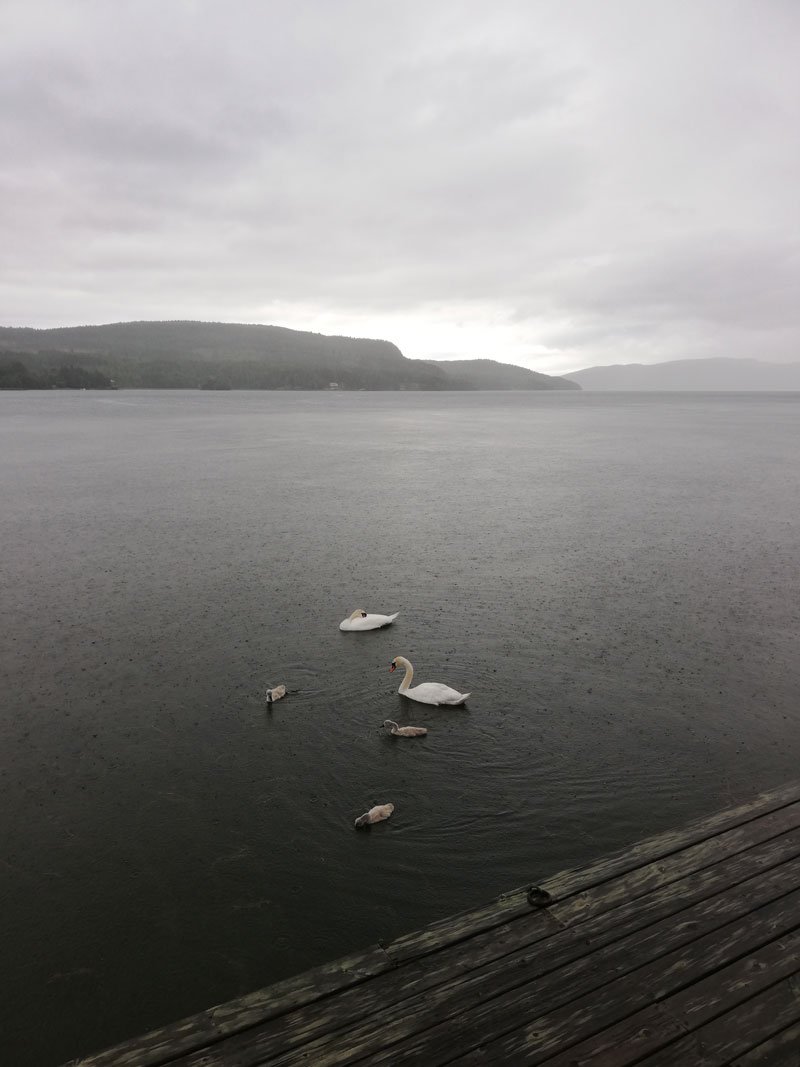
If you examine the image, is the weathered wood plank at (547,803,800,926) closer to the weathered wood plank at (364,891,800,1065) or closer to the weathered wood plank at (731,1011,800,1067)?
the weathered wood plank at (364,891,800,1065)

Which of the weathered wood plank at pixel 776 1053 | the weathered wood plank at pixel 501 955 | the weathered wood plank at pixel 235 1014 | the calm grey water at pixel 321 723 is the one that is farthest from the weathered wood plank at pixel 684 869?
the weathered wood plank at pixel 235 1014

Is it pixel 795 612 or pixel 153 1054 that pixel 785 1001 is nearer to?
pixel 153 1054

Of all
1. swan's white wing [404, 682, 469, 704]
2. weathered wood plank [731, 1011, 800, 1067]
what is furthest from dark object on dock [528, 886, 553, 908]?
swan's white wing [404, 682, 469, 704]

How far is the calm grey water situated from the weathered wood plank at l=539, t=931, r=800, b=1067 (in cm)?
390

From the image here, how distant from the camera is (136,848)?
1206cm

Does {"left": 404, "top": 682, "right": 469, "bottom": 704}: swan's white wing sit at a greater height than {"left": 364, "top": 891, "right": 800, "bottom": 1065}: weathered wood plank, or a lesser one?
lesser

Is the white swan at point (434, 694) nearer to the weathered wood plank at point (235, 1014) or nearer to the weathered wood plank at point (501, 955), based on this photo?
the weathered wood plank at point (501, 955)

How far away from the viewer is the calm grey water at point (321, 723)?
10.4 meters

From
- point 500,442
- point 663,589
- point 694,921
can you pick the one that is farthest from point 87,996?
point 500,442

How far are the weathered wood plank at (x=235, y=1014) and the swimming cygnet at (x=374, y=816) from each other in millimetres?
3920

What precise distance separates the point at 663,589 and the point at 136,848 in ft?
62.4

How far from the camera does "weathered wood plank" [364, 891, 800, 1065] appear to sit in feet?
22.6

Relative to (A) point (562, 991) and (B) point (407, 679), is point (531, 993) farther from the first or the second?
(B) point (407, 679)

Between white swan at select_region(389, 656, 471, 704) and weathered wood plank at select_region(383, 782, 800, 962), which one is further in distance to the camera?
white swan at select_region(389, 656, 471, 704)
